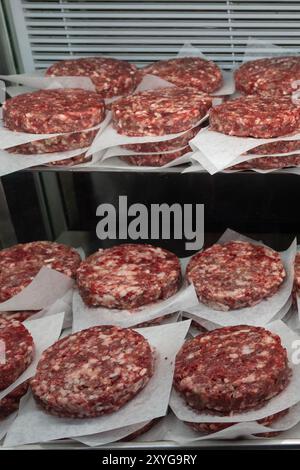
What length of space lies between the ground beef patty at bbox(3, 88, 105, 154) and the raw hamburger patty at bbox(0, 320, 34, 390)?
504mm

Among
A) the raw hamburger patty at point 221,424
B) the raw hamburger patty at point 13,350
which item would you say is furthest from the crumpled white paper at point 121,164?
the raw hamburger patty at point 221,424

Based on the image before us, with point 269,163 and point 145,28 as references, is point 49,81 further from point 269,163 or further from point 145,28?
point 269,163

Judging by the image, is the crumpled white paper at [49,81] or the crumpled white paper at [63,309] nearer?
the crumpled white paper at [63,309]

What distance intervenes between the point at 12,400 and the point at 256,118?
3.11 ft

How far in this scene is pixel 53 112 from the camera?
201 centimetres

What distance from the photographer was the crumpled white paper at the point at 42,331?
6.14 feet

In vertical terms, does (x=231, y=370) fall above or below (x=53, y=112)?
below

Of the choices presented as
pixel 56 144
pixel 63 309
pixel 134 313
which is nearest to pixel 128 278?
pixel 134 313

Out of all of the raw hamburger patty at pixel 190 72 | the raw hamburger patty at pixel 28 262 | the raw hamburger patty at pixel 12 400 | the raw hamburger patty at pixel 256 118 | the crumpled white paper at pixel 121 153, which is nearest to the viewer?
the raw hamburger patty at pixel 12 400

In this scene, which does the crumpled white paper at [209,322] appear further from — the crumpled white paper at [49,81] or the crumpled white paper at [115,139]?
the crumpled white paper at [49,81]

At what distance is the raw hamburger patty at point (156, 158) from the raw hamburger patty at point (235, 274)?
12.8 inches

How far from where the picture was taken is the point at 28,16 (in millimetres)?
2270

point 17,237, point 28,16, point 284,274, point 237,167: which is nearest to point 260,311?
point 284,274
